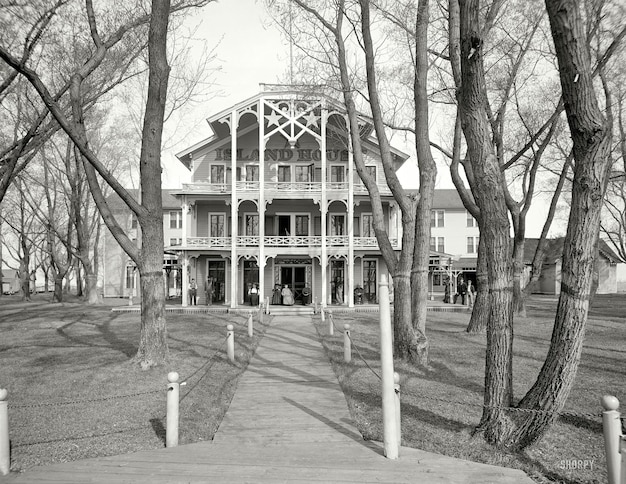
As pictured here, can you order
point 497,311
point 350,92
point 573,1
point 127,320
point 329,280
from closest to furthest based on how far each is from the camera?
1. point 573,1
2. point 497,311
3. point 350,92
4. point 127,320
5. point 329,280

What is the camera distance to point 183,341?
14.5 metres

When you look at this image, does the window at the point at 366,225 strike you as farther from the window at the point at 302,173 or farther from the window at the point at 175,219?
the window at the point at 175,219

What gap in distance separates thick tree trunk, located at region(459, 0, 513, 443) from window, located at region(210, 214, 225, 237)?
2381 cm

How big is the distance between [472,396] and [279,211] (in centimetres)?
2203

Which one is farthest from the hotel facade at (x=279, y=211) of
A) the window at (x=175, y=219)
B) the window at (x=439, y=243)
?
the window at (x=439, y=243)

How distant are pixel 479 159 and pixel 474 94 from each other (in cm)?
82

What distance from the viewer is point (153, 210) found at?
1048 cm

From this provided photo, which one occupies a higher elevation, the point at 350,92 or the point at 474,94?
the point at 350,92

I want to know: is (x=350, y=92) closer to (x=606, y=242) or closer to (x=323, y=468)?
(x=323, y=468)

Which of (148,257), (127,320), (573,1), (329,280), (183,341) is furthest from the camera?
(329,280)

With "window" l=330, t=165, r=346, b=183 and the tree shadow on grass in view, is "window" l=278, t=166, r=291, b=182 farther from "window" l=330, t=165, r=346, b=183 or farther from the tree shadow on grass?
the tree shadow on grass

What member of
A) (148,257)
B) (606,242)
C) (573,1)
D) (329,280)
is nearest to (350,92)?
(148,257)

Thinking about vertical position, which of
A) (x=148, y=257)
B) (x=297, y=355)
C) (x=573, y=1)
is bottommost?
(x=297, y=355)

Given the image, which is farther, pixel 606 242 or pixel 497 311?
pixel 606 242
